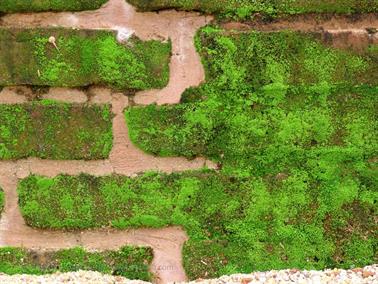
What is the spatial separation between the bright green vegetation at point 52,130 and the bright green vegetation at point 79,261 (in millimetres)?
1854

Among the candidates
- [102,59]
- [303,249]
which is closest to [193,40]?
[102,59]

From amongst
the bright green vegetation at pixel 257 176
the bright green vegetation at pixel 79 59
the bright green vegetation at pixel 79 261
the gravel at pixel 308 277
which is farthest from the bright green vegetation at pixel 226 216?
the bright green vegetation at pixel 79 59

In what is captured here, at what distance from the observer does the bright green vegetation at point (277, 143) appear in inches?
552

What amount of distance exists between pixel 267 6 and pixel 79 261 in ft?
19.8

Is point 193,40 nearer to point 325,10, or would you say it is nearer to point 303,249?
point 325,10

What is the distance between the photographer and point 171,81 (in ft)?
46.3

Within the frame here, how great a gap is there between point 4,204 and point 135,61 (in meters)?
3.71

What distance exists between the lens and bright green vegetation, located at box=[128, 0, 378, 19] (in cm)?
1395

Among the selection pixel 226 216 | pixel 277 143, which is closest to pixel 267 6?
pixel 277 143

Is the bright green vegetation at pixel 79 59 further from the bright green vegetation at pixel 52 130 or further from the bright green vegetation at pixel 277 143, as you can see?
the bright green vegetation at pixel 277 143

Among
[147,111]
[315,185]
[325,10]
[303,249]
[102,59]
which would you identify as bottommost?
[303,249]

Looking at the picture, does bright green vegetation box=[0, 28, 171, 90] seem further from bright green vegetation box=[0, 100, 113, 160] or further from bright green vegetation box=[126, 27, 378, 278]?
bright green vegetation box=[126, 27, 378, 278]

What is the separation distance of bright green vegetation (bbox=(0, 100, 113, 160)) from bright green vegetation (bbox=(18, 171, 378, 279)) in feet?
1.82

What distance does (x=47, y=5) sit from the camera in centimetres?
1388
